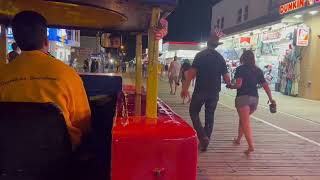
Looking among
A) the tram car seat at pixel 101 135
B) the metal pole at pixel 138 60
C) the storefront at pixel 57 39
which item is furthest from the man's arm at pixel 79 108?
the metal pole at pixel 138 60

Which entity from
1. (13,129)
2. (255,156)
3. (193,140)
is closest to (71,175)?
(13,129)

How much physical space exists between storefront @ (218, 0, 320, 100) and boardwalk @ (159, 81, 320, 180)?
748cm

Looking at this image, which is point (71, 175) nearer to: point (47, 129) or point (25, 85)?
point (47, 129)

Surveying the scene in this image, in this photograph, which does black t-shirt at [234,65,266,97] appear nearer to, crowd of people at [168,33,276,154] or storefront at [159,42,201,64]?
crowd of people at [168,33,276,154]

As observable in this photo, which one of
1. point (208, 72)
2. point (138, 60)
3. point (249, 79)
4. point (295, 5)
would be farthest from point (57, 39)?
point (295, 5)

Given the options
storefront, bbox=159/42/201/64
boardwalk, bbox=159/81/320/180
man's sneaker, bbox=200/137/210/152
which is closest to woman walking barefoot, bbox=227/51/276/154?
boardwalk, bbox=159/81/320/180

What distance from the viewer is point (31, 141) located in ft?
8.29

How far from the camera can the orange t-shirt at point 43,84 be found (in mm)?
2674

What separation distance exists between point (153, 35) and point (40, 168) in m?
1.15

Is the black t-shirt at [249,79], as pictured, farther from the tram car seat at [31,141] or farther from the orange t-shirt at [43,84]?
the tram car seat at [31,141]

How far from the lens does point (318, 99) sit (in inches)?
725

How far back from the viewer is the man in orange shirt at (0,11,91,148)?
2676 mm

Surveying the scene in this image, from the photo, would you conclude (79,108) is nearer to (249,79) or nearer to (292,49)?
(249,79)

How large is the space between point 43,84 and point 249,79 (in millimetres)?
5075
